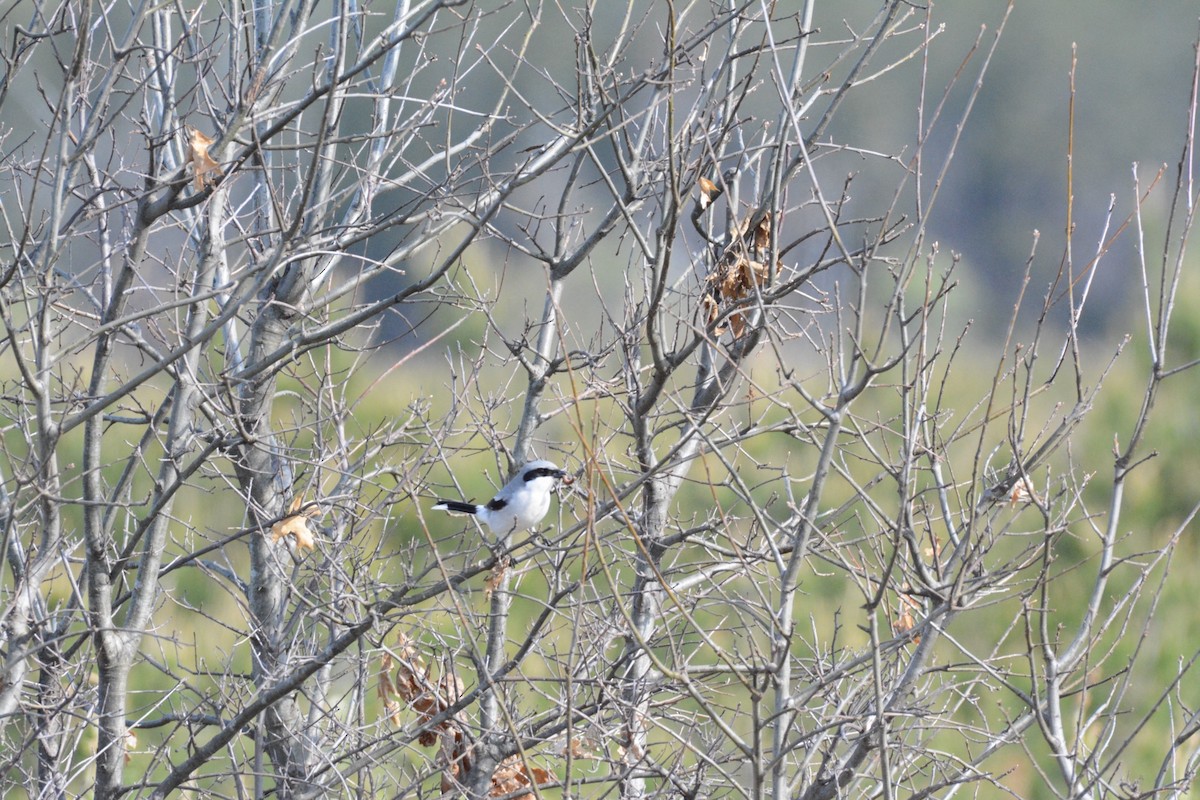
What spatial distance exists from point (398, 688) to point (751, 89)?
7.38ft

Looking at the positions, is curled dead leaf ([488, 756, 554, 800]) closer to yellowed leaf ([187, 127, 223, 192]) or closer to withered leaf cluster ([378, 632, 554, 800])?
withered leaf cluster ([378, 632, 554, 800])

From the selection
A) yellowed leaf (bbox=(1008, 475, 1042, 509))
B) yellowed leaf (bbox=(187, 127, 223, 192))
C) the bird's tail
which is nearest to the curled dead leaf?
the bird's tail

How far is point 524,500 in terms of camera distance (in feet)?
13.4

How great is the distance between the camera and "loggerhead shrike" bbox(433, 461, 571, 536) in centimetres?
400

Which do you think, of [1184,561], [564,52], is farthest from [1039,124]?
[1184,561]

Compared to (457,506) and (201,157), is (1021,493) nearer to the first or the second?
(457,506)

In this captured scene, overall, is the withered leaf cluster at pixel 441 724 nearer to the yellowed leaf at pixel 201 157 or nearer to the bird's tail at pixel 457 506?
the bird's tail at pixel 457 506

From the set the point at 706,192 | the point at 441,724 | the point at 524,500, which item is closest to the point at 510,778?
the point at 441,724

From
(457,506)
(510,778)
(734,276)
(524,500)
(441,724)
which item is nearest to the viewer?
(734,276)

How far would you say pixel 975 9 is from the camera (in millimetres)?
33219

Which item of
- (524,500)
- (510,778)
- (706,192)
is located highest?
(706,192)

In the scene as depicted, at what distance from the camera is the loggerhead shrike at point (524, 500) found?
4.00 metres

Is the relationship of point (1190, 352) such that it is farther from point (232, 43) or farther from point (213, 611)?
point (232, 43)

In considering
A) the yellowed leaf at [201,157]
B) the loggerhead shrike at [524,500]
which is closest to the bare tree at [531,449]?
the yellowed leaf at [201,157]
